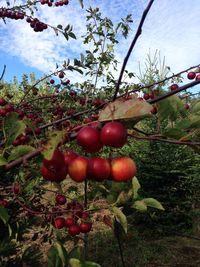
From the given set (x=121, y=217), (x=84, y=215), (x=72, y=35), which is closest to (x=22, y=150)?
(x=121, y=217)

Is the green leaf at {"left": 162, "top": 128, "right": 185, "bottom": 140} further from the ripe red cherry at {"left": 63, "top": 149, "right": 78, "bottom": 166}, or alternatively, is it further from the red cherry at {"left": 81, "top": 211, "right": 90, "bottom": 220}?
the red cherry at {"left": 81, "top": 211, "right": 90, "bottom": 220}

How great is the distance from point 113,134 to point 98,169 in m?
0.12

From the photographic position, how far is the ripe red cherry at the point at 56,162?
2.88 feet

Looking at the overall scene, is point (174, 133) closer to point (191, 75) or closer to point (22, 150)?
point (22, 150)

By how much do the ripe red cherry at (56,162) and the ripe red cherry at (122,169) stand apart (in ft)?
0.46

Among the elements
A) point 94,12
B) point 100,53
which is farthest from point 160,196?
point 94,12

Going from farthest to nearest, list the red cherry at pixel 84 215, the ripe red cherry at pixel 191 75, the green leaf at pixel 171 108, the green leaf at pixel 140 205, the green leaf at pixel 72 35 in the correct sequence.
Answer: the ripe red cherry at pixel 191 75 < the green leaf at pixel 72 35 < the red cherry at pixel 84 215 < the green leaf at pixel 140 205 < the green leaf at pixel 171 108

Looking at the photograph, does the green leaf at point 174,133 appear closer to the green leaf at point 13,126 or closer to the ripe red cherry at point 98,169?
the ripe red cherry at point 98,169

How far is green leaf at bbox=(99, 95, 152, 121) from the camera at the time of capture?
0.85 meters

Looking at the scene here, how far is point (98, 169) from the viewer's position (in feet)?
3.05

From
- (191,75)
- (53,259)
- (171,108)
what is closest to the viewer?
(171,108)

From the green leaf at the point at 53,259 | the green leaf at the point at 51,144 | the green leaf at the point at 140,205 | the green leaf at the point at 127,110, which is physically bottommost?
the green leaf at the point at 53,259

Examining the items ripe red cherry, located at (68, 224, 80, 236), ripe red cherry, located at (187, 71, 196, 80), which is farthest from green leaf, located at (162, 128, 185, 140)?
ripe red cherry, located at (187, 71, 196, 80)

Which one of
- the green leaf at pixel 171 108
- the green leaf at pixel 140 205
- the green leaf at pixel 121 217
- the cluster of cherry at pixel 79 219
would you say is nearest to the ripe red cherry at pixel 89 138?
the green leaf at pixel 171 108
